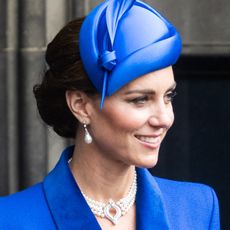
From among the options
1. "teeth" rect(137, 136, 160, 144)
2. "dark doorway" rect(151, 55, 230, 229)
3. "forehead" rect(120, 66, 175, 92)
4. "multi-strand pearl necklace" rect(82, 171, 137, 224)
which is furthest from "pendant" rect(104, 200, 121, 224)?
"dark doorway" rect(151, 55, 230, 229)

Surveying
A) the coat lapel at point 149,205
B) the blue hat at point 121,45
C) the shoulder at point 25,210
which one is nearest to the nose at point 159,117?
the blue hat at point 121,45

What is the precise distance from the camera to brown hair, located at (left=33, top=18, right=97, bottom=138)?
272 centimetres

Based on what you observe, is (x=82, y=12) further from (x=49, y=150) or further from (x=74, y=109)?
(x=74, y=109)

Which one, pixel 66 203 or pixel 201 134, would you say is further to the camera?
pixel 201 134

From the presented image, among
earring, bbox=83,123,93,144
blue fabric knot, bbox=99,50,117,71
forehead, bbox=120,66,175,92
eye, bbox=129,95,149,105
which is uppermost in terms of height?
blue fabric knot, bbox=99,50,117,71

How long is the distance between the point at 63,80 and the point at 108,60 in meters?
0.17

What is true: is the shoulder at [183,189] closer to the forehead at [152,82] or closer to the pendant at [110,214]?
the pendant at [110,214]

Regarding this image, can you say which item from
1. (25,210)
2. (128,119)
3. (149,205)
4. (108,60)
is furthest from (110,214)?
(108,60)

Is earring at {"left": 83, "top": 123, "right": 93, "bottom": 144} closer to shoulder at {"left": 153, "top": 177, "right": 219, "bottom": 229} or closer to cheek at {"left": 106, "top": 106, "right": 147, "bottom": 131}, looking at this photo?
cheek at {"left": 106, "top": 106, "right": 147, "bottom": 131}

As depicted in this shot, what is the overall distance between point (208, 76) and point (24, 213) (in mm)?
2080

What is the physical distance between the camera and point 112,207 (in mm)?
2869

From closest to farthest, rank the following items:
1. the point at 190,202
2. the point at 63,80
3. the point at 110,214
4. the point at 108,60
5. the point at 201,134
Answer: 1. the point at 108,60
2. the point at 63,80
3. the point at 110,214
4. the point at 190,202
5. the point at 201,134

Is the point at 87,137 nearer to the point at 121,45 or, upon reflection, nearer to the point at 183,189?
the point at 121,45

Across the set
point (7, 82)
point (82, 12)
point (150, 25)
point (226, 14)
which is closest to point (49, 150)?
point (7, 82)
